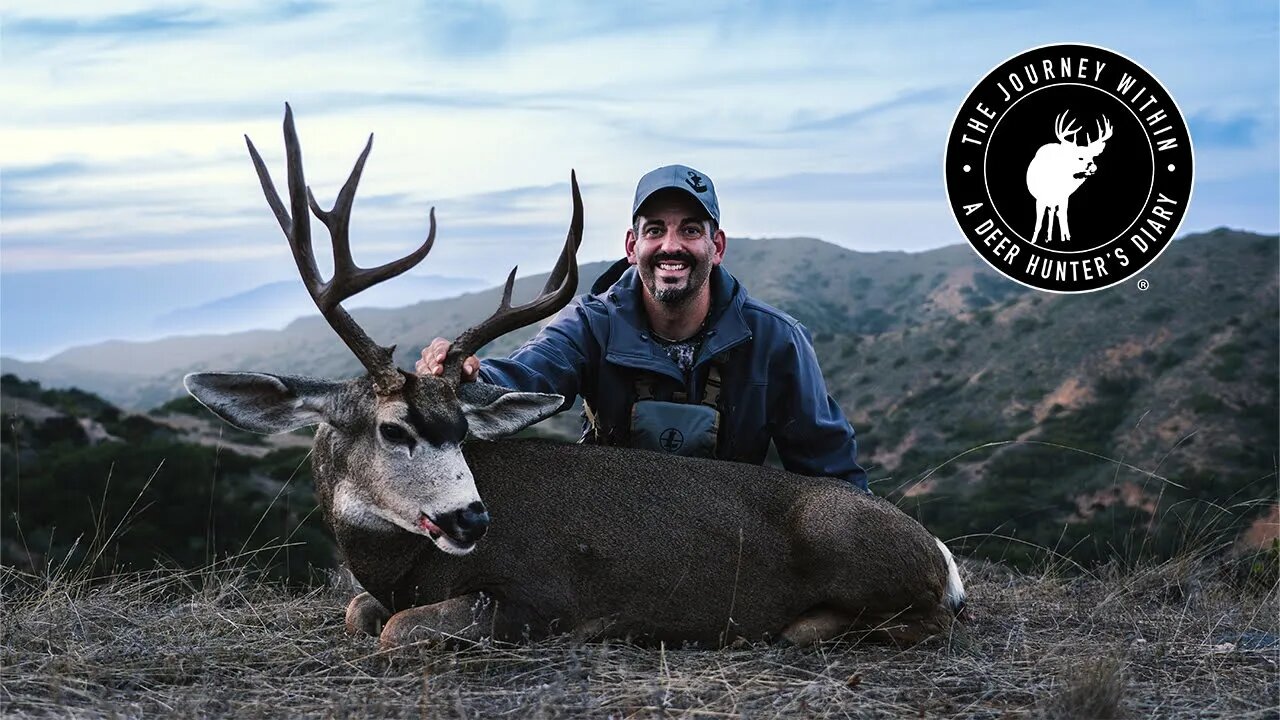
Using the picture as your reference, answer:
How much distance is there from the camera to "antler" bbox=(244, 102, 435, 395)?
5.49 metres

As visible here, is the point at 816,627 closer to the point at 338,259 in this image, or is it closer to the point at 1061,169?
the point at 338,259

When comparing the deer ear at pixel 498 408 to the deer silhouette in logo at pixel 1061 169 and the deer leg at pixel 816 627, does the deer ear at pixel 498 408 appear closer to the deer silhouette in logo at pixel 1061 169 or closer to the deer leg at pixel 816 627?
the deer leg at pixel 816 627

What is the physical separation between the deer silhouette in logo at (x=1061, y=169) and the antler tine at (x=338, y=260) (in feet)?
18.9

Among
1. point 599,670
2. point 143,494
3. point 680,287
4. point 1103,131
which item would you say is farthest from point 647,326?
point 143,494

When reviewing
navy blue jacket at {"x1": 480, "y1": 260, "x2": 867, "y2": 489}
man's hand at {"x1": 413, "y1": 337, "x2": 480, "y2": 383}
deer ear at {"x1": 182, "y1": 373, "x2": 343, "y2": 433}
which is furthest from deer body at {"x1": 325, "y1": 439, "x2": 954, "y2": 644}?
→ navy blue jacket at {"x1": 480, "y1": 260, "x2": 867, "y2": 489}

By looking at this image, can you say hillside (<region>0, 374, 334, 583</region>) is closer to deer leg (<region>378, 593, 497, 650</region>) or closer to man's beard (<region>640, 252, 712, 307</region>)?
man's beard (<region>640, 252, 712, 307</region>)

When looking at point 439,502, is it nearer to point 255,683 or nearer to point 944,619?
point 255,683

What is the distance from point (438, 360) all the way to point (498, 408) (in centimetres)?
35

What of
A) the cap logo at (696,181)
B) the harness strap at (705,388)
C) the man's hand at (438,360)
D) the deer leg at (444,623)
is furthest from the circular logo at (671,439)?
the deer leg at (444,623)

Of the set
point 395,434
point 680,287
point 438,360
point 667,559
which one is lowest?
point 667,559

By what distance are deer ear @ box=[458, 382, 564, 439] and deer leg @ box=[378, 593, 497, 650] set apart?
731mm

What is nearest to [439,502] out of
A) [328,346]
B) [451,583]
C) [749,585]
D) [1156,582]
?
[451,583]

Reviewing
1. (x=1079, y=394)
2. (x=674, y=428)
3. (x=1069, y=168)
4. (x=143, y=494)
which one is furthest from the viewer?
(x=1079, y=394)

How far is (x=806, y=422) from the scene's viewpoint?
7.13 m
